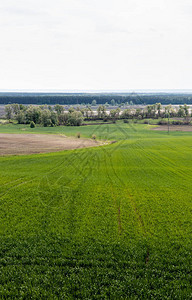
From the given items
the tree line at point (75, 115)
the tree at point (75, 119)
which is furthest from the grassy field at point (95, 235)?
the tree line at point (75, 115)

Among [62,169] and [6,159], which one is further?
[6,159]

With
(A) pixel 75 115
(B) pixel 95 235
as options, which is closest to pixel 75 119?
(A) pixel 75 115

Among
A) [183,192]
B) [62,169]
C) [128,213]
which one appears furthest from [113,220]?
[62,169]

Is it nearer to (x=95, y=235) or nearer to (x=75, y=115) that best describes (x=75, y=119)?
(x=75, y=115)

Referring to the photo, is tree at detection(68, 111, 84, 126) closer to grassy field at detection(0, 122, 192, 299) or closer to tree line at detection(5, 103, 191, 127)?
tree line at detection(5, 103, 191, 127)

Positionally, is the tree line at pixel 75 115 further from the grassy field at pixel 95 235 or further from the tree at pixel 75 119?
the grassy field at pixel 95 235

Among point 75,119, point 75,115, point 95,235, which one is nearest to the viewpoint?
point 95,235

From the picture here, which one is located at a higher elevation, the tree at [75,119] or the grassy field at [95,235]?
the tree at [75,119]

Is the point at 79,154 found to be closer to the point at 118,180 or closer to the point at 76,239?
the point at 118,180

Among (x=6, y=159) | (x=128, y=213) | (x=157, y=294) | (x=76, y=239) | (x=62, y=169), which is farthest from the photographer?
(x=6, y=159)
